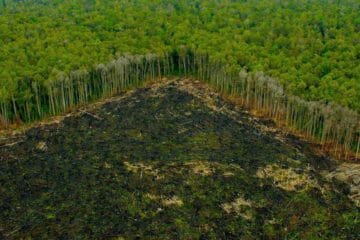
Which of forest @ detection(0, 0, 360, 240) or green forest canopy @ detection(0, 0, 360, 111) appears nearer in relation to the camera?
forest @ detection(0, 0, 360, 240)

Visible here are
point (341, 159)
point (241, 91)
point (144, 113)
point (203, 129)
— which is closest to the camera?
point (341, 159)

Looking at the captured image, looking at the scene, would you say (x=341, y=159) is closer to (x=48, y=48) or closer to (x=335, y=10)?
(x=48, y=48)

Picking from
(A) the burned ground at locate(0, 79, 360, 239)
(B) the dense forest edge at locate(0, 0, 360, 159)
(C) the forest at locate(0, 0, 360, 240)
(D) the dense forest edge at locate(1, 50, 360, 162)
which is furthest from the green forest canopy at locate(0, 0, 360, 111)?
(A) the burned ground at locate(0, 79, 360, 239)

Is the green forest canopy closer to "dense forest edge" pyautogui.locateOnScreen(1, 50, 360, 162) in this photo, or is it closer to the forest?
the forest

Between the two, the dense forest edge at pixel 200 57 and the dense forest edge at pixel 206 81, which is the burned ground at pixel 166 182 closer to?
the dense forest edge at pixel 206 81

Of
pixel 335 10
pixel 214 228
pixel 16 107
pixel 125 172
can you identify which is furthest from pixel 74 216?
pixel 335 10
